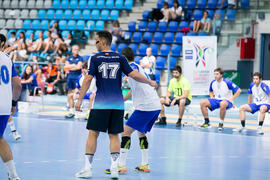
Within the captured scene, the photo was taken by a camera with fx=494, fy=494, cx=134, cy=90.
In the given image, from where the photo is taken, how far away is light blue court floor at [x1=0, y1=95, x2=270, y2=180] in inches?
241

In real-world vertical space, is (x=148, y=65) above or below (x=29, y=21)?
below

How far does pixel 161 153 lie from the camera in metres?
7.62

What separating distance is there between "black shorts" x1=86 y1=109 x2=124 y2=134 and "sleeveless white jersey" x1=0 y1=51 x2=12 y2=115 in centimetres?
102

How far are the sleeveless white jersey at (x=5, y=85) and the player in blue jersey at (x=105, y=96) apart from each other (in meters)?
0.86

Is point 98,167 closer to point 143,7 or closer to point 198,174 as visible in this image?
point 198,174

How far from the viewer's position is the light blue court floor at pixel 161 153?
241 inches

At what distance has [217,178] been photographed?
19.5ft

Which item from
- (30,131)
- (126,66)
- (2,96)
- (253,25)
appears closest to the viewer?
(2,96)

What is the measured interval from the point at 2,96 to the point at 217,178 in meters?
2.70

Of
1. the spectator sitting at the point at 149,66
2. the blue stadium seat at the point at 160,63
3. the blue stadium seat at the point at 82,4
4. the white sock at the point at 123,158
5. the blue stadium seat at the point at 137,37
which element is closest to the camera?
the white sock at the point at 123,158

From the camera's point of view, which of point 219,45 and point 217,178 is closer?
point 217,178

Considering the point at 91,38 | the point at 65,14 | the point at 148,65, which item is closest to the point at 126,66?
the point at 148,65

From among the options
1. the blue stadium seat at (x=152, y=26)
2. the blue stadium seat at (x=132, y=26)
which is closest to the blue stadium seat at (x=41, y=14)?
the blue stadium seat at (x=132, y=26)

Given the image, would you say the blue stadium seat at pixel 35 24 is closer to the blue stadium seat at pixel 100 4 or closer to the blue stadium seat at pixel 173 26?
the blue stadium seat at pixel 100 4
